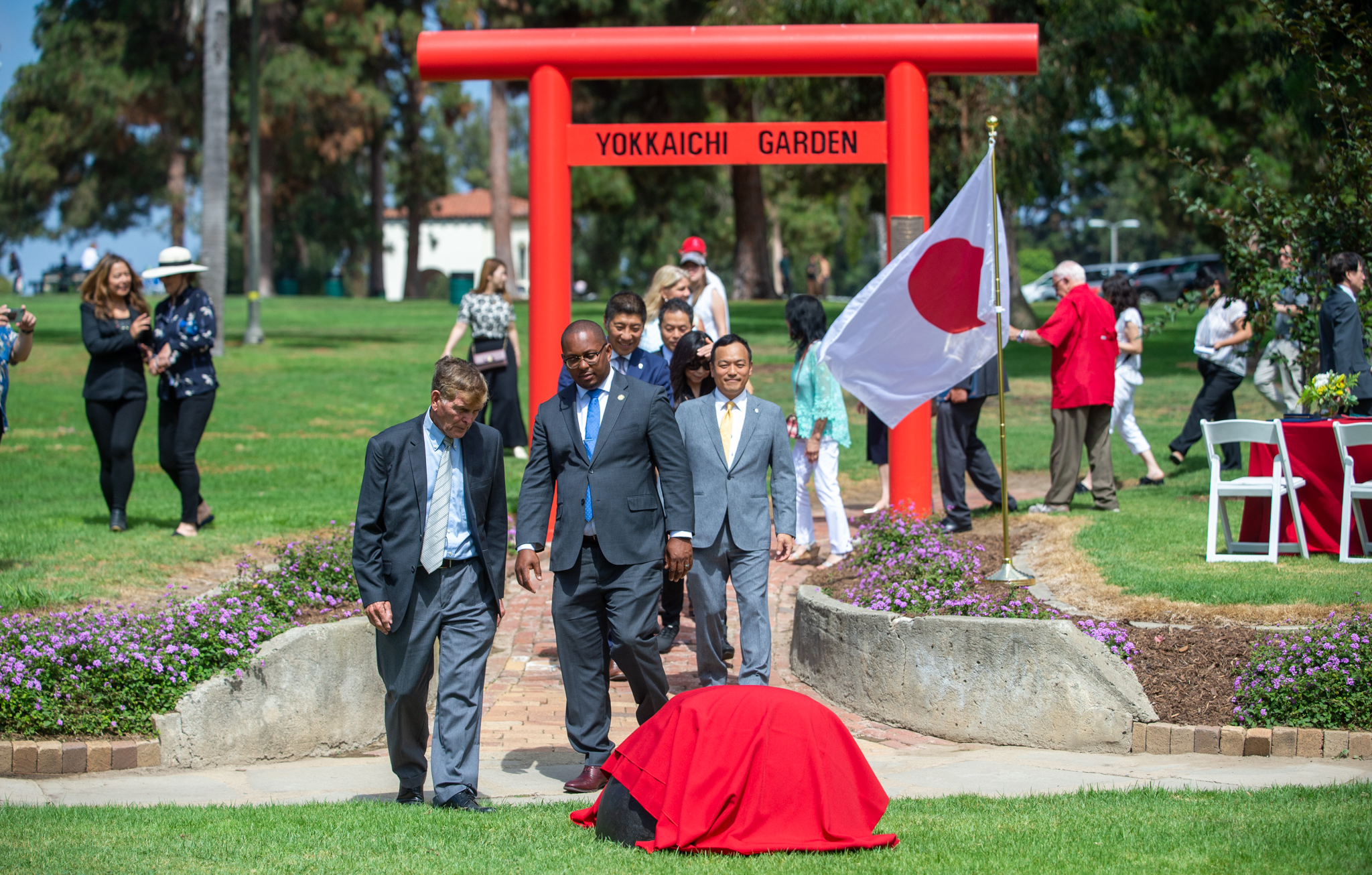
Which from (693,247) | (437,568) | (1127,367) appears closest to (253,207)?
(693,247)

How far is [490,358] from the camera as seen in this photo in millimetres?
13062

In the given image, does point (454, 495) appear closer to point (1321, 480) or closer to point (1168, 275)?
point (1321, 480)

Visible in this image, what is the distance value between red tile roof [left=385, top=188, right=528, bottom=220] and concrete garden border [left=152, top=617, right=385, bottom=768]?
7660 cm

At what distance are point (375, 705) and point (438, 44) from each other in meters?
5.13

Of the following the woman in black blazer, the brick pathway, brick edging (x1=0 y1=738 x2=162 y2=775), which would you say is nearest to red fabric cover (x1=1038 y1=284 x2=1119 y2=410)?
the brick pathway

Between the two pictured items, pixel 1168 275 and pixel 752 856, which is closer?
pixel 752 856

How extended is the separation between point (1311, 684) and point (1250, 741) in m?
0.38

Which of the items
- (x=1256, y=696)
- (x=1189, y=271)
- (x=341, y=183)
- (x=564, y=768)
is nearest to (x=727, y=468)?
(x=564, y=768)

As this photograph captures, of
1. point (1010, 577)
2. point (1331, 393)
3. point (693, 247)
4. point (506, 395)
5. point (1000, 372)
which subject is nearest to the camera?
point (1010, 577)

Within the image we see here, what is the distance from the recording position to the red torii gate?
9719 millimetres

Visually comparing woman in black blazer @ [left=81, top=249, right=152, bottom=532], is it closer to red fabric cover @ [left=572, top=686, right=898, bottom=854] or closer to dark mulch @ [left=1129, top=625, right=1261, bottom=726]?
red fabric cover @ [left=572, top=686, right=898, bottom=854]

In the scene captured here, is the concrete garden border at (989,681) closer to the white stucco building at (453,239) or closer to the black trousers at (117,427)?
the black trousers at (117,427)

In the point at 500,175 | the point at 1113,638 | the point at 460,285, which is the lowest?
the point at 1113,638

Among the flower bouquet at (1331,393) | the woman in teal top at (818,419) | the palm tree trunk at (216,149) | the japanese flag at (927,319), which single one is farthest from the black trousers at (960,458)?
A: the palm tree trunk at (216,149)
